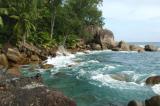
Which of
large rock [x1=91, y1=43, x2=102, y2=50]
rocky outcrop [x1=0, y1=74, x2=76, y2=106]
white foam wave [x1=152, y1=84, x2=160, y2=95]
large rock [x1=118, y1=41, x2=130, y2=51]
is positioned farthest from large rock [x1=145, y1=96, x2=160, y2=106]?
large rock [x1=118, y1=41, x2=130, y2=51]

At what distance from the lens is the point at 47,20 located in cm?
5975

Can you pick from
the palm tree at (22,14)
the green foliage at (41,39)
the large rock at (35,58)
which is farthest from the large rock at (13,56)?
the green foliage at (41,39)

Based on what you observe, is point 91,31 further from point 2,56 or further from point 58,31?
point 2,56

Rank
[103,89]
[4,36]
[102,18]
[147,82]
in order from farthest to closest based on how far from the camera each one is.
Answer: [102,18] < [4,36] < [147,82] < [103,89]

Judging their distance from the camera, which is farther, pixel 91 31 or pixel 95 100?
pixel 91 31

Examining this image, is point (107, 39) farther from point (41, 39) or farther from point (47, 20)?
point (41, 39)

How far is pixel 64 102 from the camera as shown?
14469mm

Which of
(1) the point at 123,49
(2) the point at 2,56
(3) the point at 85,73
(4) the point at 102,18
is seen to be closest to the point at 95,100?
(3) the point at 85,73

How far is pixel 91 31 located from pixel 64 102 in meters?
55.8

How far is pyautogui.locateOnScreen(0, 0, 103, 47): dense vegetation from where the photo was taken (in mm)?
47062

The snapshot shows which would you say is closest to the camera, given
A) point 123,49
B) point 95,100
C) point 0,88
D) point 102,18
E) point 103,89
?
point 0,88

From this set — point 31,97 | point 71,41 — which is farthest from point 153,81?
point 71,41

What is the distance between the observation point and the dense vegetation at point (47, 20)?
1853 inches

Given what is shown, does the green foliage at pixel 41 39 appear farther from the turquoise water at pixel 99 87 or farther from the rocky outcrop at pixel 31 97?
the rocky outcrop at pixel 31 97
